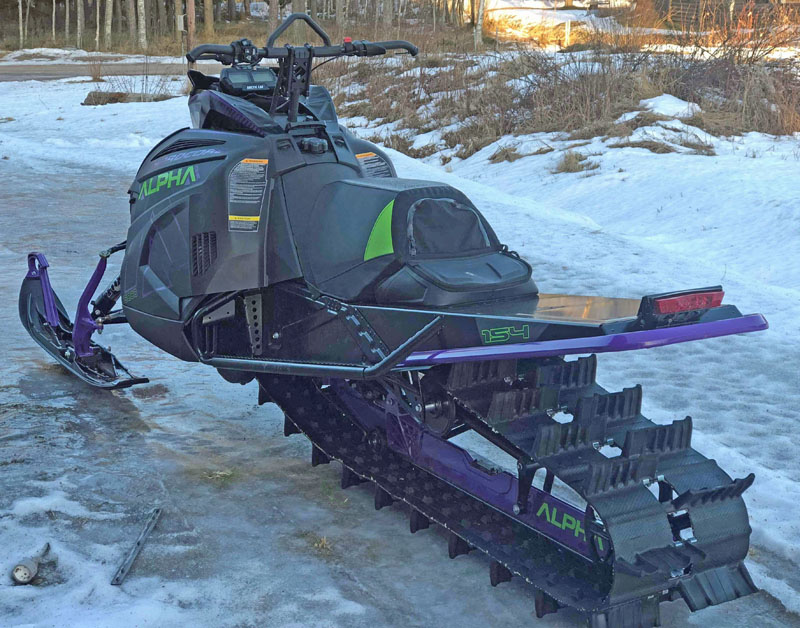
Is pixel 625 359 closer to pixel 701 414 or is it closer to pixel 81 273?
pixel 701 414

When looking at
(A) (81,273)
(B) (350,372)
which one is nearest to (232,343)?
(B) (350,372)

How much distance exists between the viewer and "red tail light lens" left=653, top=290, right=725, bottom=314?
2.64 meters

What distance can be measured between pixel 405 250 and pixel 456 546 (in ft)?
3.45

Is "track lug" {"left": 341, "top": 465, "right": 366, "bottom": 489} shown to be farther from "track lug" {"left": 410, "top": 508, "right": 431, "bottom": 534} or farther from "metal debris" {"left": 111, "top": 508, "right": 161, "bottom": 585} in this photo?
"metal debris" {"left": 111, "top": 508, "right": 161, "bottom": 585}

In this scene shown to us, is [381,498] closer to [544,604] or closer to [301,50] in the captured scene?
[544,604]

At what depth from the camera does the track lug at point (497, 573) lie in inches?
124

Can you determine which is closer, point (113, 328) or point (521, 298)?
point (521, 298)

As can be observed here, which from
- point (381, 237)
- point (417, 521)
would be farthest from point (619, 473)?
point (381, 237)

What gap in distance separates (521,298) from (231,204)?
1213 millimetres

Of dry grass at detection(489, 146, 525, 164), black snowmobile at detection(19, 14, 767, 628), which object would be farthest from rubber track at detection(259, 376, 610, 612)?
dry grass at detection(489, 146, 525, 164)

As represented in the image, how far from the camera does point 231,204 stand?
12.2 ft

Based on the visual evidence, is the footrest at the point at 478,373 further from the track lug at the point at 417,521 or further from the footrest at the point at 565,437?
the track lug at the point at 417,521

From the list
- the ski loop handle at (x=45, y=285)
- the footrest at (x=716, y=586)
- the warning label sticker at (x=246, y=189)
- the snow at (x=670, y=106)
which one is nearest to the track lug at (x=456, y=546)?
the footrest at (x=716, y=586)

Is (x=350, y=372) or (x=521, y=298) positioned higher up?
(x=521, y=298)
